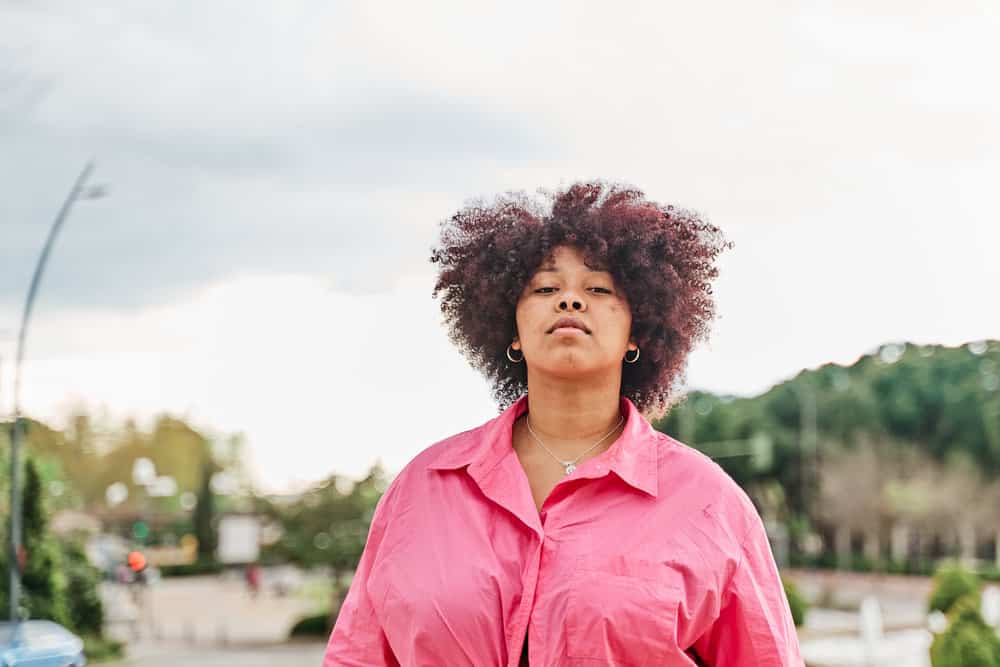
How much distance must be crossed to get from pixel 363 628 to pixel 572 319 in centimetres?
57

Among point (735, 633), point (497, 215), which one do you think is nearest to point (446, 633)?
→ point (735, 633)

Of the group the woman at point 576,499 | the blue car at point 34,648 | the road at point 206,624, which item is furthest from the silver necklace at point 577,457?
the road at point 206,624

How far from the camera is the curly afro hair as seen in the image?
202 centimetres

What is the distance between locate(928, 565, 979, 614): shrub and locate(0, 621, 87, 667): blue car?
29.1ft

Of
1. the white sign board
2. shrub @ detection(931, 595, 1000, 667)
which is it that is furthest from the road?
shrub @ detection(931, 595, 1000, 667)

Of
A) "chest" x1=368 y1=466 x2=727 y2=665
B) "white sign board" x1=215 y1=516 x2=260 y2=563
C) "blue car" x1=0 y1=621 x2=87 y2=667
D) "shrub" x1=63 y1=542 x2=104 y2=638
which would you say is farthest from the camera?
"white sign board" x1=215 y1=516 x2=260 y2=563

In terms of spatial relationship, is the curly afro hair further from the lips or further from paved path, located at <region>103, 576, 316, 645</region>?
paved path, located at <region>103, 576, 316, 645</region>

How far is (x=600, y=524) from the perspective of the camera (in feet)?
5.99

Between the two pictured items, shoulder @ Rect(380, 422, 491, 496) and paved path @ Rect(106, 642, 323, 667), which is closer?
shoulder @ Rect(380, 422, 491, 496)

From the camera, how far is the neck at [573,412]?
1980 mm

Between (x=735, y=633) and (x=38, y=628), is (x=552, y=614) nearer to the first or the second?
(x=735, y=633)

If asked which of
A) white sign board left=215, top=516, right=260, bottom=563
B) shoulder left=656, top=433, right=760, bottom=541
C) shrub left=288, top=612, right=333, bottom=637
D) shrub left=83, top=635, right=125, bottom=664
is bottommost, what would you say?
shrub left=288, top=612, right=333, bottom=637

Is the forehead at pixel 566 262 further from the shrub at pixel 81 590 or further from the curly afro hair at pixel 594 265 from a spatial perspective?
the shrub at pixel 81 590

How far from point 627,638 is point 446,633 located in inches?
9.9
